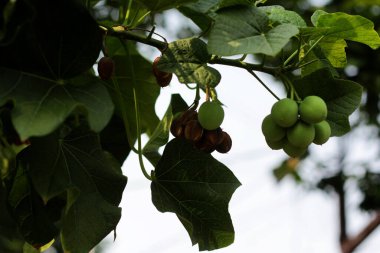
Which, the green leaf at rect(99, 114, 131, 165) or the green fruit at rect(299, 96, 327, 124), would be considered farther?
the green leaf at rect(99, 114, 131, 165)

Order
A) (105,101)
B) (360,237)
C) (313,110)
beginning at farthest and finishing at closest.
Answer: (360,237), (313,110), (105,101)

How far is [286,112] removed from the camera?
69 centimetres

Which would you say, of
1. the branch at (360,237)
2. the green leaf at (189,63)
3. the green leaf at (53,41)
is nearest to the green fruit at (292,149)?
the green leaf at (189,63)

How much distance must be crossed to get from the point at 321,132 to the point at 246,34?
0.46 ft

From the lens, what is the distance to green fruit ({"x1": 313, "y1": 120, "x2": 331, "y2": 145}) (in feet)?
2.34

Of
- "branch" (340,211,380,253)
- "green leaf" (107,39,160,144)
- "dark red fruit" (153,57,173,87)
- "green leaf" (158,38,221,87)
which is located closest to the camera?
"green leaf" (158,38,221,87)

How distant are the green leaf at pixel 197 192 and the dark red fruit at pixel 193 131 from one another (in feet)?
0.03

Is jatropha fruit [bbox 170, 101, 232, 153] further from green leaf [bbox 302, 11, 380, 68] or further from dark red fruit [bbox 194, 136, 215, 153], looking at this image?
green leaf [bbox 302, 11, 380, 68]

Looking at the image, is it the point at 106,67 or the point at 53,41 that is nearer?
the point at 53,41

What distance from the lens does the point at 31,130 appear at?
0.55 meters

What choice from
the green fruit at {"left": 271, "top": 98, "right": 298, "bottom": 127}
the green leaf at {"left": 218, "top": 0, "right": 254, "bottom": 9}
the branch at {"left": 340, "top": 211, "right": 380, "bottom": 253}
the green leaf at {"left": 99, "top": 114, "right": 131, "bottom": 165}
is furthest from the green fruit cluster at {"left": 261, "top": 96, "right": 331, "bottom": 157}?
the branch at {"left": 340, "top": 211, "right": 380, "bottom": 253}

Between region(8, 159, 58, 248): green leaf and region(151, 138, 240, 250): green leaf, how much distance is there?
4.9 inches

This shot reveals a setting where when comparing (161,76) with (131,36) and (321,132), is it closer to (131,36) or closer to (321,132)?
(131,36)

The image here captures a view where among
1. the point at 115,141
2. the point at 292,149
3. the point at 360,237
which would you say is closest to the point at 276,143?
the point at 292,149
